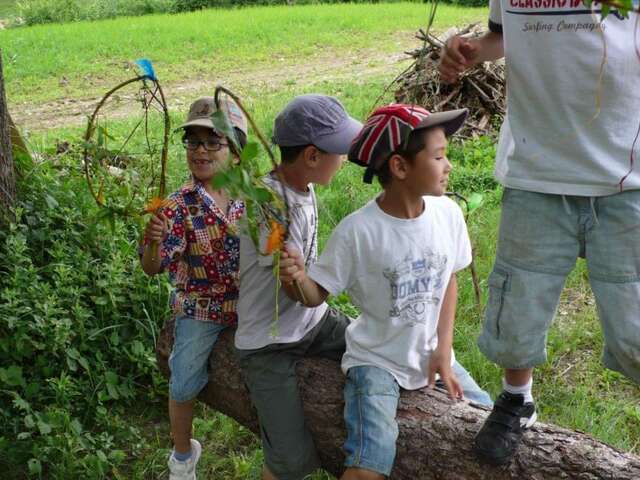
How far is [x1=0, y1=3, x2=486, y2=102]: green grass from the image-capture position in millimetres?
12525

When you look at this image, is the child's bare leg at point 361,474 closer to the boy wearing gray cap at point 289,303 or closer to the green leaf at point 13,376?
the boy wearing gray cap at point 289,303

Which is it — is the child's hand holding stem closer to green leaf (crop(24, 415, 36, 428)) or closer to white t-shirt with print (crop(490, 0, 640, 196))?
green leaf (crop(24, 415, 36, 428))

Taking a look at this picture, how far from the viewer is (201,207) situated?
2.90 m

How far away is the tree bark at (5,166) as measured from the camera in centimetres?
383

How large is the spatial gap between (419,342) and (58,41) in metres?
15.0

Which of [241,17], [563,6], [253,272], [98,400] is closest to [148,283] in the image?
[98,400]

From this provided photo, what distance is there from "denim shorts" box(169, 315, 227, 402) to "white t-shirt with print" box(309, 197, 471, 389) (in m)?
0.67

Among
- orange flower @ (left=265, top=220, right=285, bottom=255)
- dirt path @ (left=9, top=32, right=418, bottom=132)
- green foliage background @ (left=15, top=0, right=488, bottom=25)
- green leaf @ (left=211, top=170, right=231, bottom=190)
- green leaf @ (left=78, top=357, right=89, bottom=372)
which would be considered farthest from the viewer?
green foliage background @ (left=15, top=0, right=488, bottom=25)

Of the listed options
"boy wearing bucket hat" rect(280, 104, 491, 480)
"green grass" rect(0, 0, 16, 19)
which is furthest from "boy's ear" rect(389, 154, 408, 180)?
"green grass" rect(0, 0, 16, 19)

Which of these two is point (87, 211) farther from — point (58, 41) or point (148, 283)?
point (58, 41)

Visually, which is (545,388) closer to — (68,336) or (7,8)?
(68,336)

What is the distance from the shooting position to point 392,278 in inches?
96.7

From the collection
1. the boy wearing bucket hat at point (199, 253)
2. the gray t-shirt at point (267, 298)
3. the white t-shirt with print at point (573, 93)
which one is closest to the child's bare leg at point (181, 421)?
the boy wearing bucket hat at point (199, 253)

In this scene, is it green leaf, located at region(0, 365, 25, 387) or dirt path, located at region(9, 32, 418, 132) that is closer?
green leaf, located at region(0, 365, 25, 387)
